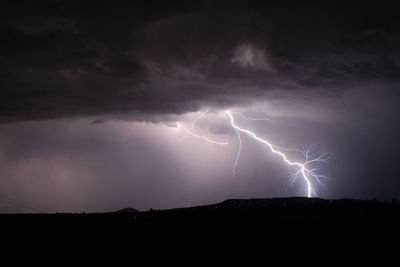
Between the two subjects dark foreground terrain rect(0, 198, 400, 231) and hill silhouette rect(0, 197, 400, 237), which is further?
dark foreground terrain rect(0, 198, 400, 231)

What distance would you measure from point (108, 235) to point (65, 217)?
723 centimetres

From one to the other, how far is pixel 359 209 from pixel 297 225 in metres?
6.80

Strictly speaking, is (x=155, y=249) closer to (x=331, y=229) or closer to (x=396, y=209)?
(x=331, y=229)

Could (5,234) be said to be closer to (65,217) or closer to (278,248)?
(65,217)

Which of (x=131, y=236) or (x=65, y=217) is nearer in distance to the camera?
(x=131, y=236)

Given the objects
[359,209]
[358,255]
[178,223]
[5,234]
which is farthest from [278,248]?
[5,234]

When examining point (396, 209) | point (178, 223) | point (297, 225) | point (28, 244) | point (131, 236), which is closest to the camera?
point (28, 244)

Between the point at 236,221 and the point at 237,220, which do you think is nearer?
the point at 236,221

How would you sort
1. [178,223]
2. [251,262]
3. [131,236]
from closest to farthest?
[251,262] < [131,236] < [178,223]

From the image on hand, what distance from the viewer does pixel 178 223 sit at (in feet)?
63.9

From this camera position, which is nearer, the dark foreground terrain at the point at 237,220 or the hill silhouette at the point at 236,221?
the hill silhouette at the point at 236,221

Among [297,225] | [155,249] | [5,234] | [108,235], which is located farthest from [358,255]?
[5,234]

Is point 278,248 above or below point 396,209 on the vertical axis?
below

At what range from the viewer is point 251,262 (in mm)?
13117
